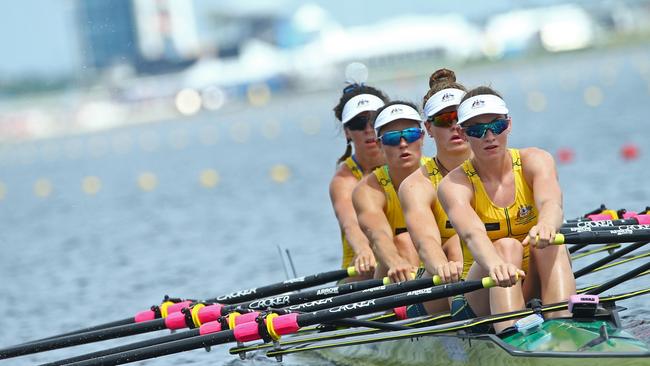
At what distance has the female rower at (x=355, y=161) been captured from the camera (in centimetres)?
933

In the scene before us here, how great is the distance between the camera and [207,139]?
57.0 meters

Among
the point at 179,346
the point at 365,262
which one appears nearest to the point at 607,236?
the point at 365,262

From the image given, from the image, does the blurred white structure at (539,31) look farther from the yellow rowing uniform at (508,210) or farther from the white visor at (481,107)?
the white visor at (481,107)

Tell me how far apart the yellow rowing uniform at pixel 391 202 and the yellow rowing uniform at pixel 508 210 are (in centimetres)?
147

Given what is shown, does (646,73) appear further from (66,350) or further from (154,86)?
(154,86)

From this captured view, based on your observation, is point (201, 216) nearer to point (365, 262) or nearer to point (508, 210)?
point (365, 262)

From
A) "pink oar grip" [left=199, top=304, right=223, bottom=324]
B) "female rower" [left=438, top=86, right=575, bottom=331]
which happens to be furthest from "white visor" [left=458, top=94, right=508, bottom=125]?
"pink oar grip" [left=199, top=304, right=223, bottom=324]

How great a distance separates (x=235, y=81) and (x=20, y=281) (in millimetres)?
110108

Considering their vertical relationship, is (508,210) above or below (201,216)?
below

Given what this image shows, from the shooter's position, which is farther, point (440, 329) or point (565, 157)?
point (565, 157)

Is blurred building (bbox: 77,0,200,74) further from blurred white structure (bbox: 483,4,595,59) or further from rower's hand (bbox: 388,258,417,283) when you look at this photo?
rower's hand (bbox: 388,258,417,283)

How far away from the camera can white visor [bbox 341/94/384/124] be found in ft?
30.8

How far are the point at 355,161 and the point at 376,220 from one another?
1.04 meters

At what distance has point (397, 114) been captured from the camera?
8453mm
